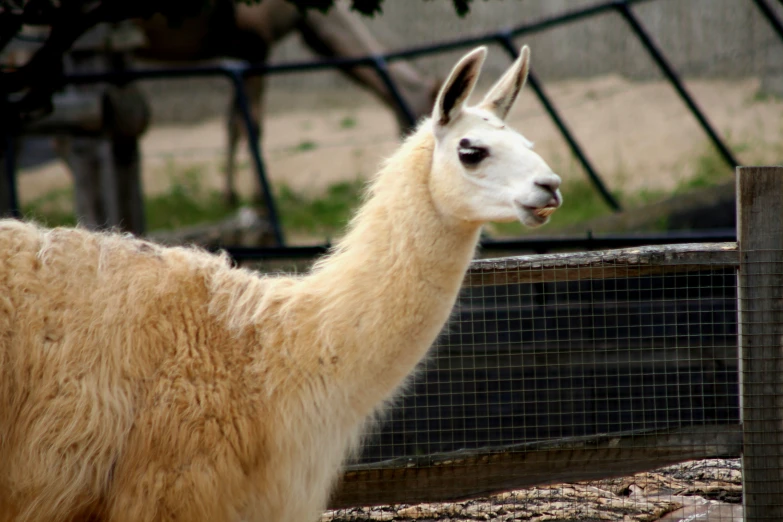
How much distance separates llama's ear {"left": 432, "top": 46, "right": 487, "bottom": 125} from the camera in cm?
298

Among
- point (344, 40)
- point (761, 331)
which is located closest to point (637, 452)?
point (761, 331)

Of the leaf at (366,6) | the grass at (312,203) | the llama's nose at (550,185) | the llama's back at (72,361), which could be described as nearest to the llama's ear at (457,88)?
the llama's nose at (550,185)


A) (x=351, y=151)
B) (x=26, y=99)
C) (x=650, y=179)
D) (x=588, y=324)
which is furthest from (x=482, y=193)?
(x=351, y=151)

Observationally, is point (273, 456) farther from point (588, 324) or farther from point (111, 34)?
point (111, 34)

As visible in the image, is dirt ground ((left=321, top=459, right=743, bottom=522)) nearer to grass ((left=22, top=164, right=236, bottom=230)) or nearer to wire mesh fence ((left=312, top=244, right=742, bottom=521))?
wire mesh fence ((left=312, top=244, right=742, bottom=521))

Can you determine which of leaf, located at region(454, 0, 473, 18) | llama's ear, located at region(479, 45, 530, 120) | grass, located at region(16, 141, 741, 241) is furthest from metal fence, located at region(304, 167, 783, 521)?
grass, located at region(16, 141, 741, 241)

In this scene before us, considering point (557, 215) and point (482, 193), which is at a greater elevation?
point (557, 215)

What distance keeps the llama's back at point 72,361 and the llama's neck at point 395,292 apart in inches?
16.9

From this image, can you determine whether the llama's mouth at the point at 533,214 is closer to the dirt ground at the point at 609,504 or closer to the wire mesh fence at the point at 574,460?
the wire mesh fence at the point at 574,460

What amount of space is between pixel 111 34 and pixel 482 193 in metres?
4.91

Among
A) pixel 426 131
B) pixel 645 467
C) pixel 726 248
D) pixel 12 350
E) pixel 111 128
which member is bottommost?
pixel 645 467

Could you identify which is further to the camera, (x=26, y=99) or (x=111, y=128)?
(x=111, y=128)

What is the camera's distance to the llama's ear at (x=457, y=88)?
117 inches

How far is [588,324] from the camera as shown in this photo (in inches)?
192
